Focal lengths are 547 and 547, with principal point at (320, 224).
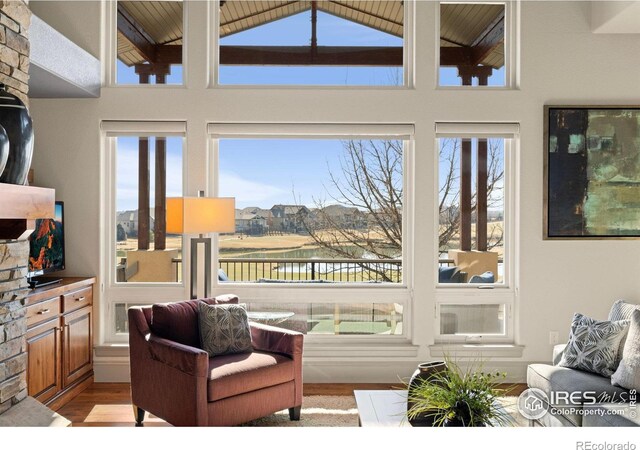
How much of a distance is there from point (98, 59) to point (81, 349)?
230 cm

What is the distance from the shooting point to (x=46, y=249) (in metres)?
4.03

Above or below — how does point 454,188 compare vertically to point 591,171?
below

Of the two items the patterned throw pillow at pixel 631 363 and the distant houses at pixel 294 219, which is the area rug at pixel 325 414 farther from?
the distant houses at pixel 294 219

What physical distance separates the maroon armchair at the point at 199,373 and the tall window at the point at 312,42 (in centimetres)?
206

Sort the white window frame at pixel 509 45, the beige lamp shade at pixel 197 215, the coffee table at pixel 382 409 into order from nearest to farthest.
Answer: the coffee table at pixel 382 409
the beige lamp shade at pixel 197 215
the white window frame at pixel 509 45

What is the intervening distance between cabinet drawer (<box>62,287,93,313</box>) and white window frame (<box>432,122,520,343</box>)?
2.78 m

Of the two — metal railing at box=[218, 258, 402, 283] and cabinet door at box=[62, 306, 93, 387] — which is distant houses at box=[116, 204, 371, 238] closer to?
metal railing at box=[218, 258, 402, 283]

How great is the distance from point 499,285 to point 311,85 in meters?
2.31

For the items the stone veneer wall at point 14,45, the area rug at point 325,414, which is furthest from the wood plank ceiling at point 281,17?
the area rug at point 325,414

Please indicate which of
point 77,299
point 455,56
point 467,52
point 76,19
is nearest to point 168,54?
point 76,19

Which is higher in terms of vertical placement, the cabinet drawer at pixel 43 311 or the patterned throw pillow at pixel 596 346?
the cabinet drawer at pixel 43 311

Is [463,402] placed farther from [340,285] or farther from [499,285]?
[499,285]

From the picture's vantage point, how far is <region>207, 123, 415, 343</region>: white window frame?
4512mm

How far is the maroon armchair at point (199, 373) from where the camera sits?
307 centimetres
